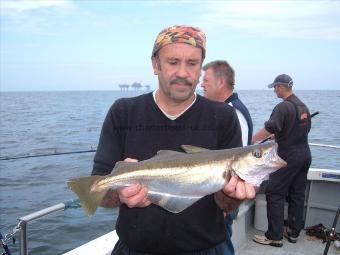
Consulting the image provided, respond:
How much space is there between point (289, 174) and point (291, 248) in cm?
136

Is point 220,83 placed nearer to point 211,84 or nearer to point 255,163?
point 211,84

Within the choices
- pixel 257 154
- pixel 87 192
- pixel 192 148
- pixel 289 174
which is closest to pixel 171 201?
pixel 192 148

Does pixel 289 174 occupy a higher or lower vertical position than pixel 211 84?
lower

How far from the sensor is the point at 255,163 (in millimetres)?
3158

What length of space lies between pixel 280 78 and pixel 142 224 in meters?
5.70

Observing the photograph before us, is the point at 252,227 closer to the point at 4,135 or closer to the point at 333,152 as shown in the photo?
the point at 333,152

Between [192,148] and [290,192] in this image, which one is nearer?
[192,148]

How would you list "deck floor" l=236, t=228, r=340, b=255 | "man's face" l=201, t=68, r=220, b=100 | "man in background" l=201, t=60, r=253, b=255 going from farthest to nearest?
"deck floor" l=236, t=228, r=340, b=255 → "man's face" l=201, t=68, r=220, b=100 → "man in background" l=201, t=60, r=253, b=255

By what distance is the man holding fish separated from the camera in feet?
10.3

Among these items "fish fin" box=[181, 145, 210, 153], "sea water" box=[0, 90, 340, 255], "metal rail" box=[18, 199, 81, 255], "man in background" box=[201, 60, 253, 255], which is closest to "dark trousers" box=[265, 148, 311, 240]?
"man in background" box=[201, 60, 253, 255]

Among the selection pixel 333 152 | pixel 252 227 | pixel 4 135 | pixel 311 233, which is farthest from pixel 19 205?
pixel 4 135

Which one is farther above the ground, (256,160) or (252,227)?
(256,160)

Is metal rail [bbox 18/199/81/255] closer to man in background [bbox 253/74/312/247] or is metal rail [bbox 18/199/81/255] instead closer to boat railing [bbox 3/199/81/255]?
boat railing [bbox 3/199/81/255]

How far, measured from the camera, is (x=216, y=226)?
3357 millimetres
